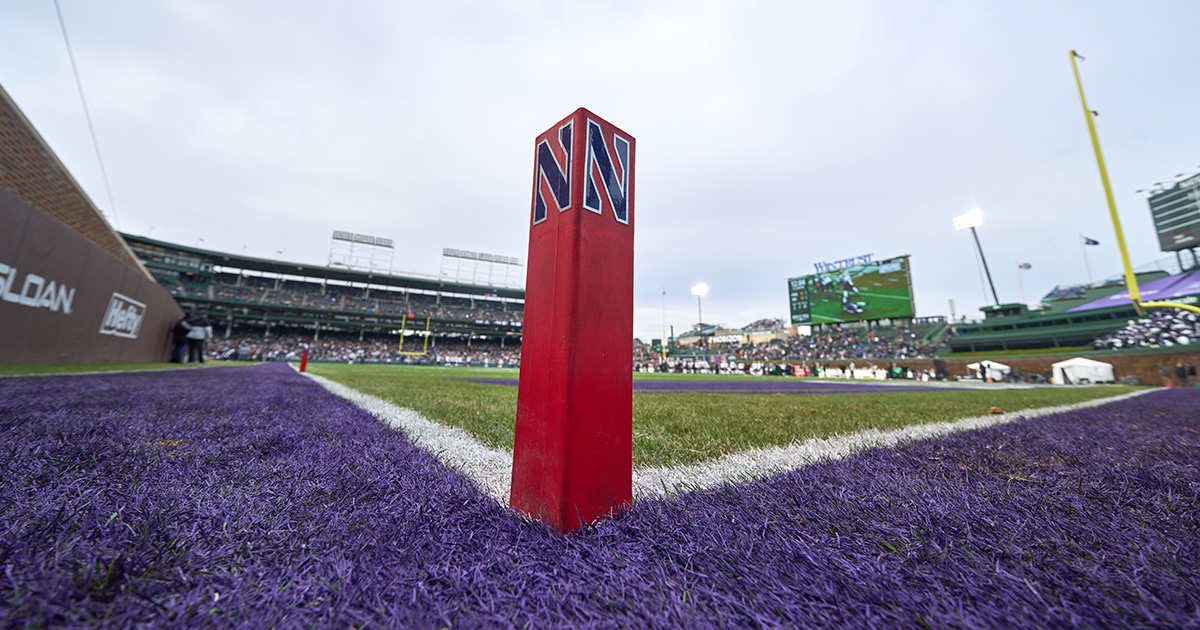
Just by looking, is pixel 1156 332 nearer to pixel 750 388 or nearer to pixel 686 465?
pixel 750 388

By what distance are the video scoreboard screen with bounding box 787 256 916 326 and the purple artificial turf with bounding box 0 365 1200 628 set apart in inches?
1476

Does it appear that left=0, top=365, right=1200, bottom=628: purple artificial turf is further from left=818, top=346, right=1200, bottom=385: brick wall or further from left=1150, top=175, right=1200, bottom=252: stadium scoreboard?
left=1150, top=175, right=1200, bottom=252: stadium scoreboard

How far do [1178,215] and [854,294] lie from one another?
94.2 feet

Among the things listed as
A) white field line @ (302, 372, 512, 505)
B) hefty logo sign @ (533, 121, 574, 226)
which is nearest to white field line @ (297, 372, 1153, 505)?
white field line @ (302, 372, 512, 505)

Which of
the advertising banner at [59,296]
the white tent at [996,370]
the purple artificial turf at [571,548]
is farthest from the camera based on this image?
the white tent at [996,370]

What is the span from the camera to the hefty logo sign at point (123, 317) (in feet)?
31.0

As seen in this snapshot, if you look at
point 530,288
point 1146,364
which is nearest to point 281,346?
point 530,288

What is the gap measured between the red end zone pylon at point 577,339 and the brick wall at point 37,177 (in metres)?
10.4

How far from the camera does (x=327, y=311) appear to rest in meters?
41.3

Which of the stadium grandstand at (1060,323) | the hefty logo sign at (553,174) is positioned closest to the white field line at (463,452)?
the hefty logo sign at (553,174)

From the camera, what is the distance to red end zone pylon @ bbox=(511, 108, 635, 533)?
113 cm

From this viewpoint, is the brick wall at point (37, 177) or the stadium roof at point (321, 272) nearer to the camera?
the brick wall at point (37, 177)

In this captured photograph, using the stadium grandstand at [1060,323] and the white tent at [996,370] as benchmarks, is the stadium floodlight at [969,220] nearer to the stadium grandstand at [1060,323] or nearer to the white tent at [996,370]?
the stadium grandstand at [1060,323]

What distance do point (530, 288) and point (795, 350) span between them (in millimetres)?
40264
